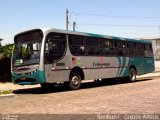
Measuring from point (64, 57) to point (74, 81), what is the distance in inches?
61.9

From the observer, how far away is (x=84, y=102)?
1227 centimetres

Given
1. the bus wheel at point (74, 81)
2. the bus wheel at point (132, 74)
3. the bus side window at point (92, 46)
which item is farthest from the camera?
the bus wheel at point (132, 74)

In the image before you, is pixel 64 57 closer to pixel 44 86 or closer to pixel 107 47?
pixel 44 86

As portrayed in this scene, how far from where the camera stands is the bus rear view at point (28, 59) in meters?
16.3

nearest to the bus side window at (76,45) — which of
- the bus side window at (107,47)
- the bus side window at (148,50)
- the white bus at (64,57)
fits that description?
the white bus at (64,57)

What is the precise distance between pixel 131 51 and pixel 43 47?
9.65m

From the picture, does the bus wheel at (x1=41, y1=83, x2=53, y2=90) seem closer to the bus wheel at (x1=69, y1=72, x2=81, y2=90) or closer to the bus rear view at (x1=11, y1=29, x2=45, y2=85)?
the bus wheel at (x1=69, y1=72, x2=81, y2=90)

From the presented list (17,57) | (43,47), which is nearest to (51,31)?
(43,47)

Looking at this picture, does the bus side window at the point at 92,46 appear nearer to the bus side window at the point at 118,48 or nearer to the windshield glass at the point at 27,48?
the bus side window at the point at 118,48

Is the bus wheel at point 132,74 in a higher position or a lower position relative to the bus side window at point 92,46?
lower

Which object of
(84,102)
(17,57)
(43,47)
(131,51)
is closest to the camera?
(84,102)

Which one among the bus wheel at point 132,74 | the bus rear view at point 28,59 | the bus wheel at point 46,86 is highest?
the bus rear view at point 28,59

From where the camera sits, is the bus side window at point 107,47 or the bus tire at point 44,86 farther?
the bus side window at point 107,47

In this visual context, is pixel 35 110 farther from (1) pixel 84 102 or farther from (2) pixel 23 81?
(2) pixel 23 81
